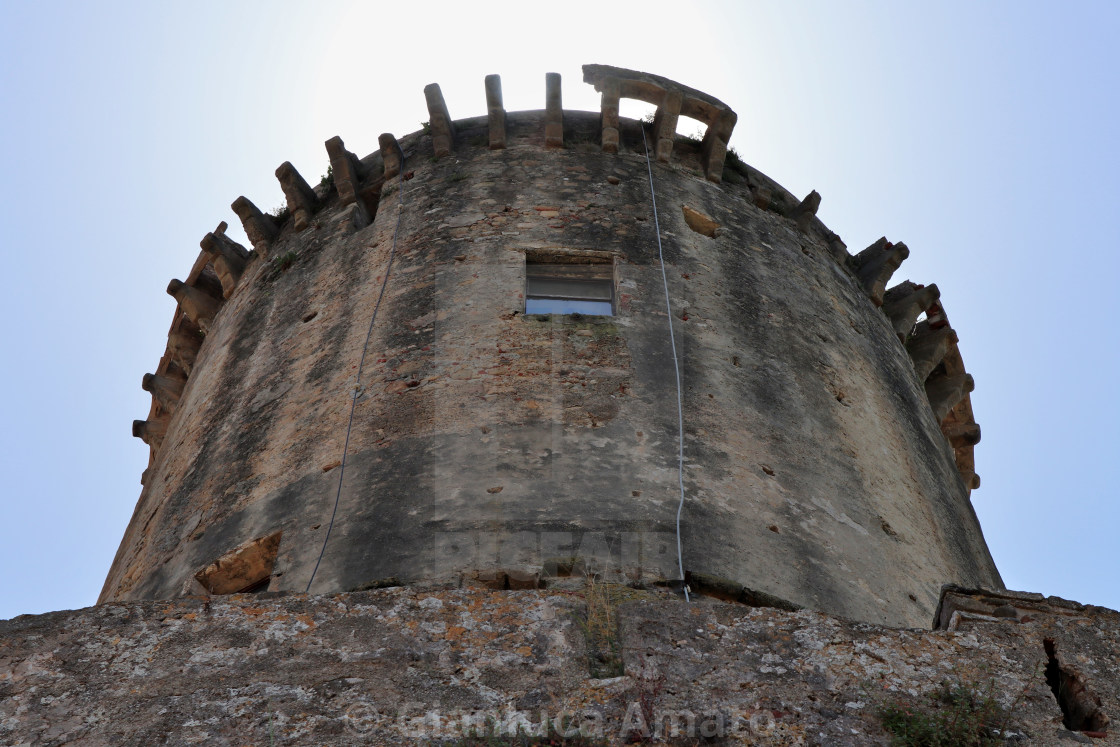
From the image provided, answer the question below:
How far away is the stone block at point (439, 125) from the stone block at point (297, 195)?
1255 millimetres

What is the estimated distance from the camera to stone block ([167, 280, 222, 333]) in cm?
1362

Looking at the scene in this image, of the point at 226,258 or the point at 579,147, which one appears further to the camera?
the point at 226,258

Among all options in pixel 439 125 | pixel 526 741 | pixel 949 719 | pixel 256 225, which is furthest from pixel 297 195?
pixel 949 719

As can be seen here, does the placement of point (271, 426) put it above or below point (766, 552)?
above

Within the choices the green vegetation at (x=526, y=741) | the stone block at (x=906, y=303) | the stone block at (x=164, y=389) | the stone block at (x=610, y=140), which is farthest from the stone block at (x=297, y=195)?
the green vegetation at (x=526, y=741)

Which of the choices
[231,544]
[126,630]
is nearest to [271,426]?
[231,544]

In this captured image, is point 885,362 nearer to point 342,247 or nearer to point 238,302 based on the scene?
point 342,247

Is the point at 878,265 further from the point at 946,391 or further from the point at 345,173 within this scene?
the point at 345,173

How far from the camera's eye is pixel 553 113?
12938mm

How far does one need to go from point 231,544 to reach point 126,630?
229cm

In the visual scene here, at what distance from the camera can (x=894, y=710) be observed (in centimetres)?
600

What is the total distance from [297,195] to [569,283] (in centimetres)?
359

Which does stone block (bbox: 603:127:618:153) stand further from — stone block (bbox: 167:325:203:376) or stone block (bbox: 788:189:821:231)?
stone block (bbox: 167:325:203:376)

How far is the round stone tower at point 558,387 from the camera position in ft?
27.4
